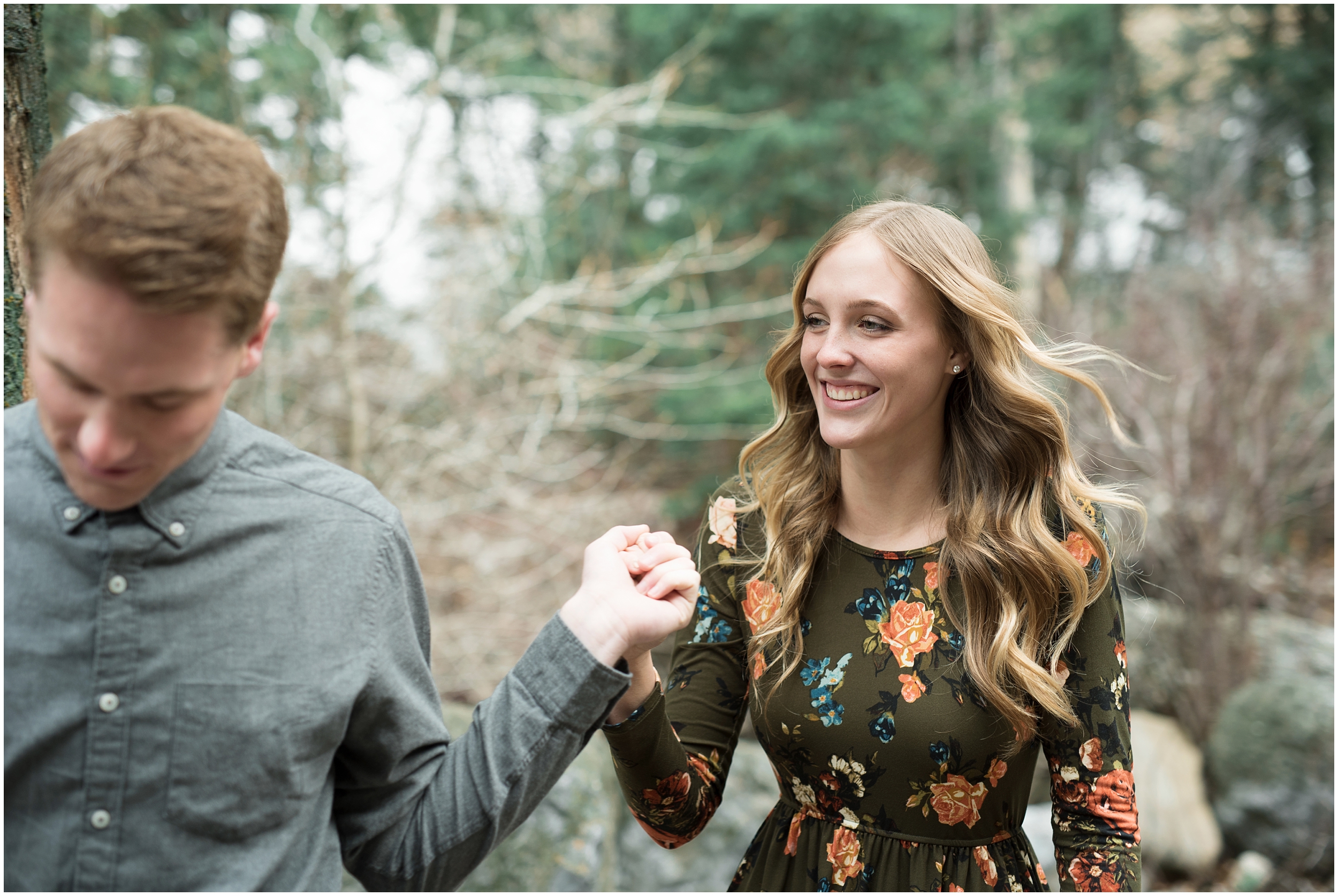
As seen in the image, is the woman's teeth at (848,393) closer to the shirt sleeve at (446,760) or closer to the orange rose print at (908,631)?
the orange rose print at (908,631)

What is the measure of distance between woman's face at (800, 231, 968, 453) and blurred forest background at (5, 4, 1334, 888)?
0.45 meters

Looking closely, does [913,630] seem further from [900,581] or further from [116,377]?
[116,377]

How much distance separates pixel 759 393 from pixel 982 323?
4.58 metres

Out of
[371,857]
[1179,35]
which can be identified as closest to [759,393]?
[371,857]

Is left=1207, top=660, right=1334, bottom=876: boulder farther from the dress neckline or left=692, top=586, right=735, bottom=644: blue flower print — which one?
left=692, top=586, right=735, bottom=644: blue flower print

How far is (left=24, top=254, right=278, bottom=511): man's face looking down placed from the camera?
931mm

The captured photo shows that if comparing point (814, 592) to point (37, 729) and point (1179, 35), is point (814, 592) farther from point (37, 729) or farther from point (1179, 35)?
point (1179, 35)

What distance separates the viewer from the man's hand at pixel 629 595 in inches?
51.6

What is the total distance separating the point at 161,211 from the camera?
924 mm

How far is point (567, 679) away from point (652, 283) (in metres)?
4.57

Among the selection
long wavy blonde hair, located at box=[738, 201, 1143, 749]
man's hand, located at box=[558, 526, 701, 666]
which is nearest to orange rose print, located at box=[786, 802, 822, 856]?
long wavy blonde hair, located at box=[738, 201, 1143, 749]

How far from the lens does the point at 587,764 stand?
9.96 ft

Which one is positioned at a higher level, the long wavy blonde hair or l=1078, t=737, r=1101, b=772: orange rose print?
the long wavy blonde hair

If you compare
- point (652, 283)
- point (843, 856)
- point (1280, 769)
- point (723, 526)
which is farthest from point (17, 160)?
point (1280, 769)
